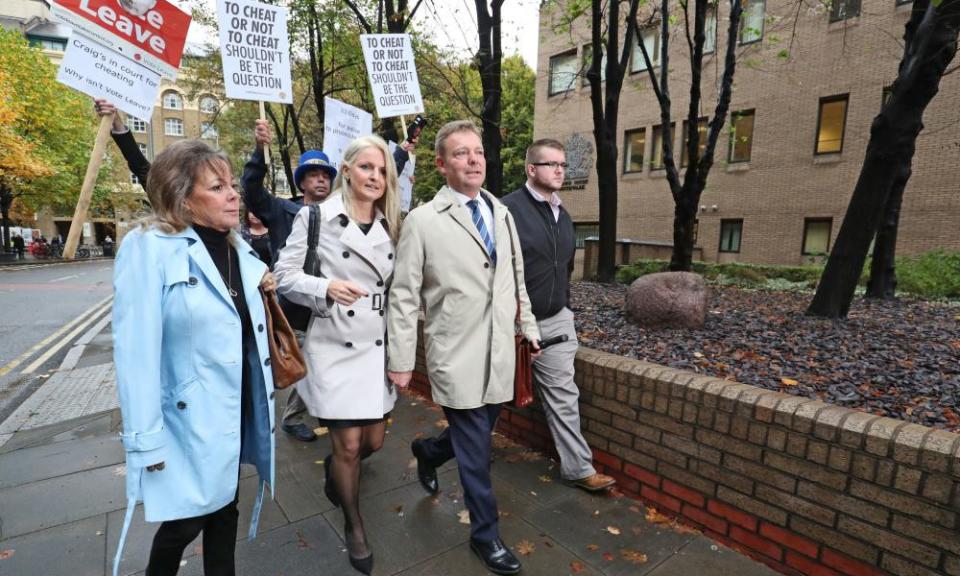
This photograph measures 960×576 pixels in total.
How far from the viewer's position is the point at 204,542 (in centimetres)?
207

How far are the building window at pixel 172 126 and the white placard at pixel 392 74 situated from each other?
190ft

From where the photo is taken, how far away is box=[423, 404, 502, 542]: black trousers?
8.44ft

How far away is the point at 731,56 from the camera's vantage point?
26.5 ft

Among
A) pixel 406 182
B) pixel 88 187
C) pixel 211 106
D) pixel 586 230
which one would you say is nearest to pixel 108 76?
pixel 88 187

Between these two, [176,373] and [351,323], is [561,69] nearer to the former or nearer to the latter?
[351,323]

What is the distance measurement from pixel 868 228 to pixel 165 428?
616cm

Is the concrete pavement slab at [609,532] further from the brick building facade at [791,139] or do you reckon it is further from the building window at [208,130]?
the brick building facade at [791,139]

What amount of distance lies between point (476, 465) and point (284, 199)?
2670mm

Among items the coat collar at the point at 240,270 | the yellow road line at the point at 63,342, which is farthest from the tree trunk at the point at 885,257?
the yellow road line at the point at 63,342

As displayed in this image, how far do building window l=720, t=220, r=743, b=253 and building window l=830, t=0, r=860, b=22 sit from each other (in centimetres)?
661

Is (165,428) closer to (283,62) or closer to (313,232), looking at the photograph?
(313,232)

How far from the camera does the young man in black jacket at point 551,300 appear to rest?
10.6ft

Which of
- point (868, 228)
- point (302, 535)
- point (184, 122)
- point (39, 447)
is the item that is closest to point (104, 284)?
point (39, 447)

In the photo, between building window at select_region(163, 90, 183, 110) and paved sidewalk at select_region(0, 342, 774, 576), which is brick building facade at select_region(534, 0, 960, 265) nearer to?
paved sidewalk at select_region(0, 342, 774, 576)
